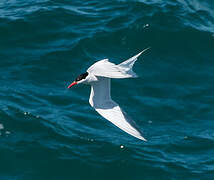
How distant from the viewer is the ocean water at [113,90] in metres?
14.0

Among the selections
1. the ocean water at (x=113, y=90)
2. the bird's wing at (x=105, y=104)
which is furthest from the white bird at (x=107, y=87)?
the ocean water at (x=113, y=90)

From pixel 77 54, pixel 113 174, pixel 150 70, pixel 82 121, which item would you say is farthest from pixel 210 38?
pixel 113 174

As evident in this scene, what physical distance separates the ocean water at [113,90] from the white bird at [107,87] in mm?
1840

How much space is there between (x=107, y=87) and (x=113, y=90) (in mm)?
3388

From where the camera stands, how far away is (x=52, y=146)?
14320 mm

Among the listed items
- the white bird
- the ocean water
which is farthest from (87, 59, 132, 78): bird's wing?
the ocean water

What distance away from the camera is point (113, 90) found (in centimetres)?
1633

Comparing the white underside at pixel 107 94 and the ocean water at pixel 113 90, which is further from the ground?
the white underside at pixel 107 94

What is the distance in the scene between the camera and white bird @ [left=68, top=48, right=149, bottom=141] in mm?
11750

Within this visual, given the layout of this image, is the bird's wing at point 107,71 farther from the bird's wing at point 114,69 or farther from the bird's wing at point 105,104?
the bird's wing at point 105,104

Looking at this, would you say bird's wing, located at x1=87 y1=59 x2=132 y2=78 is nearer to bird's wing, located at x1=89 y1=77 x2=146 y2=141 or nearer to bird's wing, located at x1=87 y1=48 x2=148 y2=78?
bird's wing, located at x1=87 y1=48 x2=148 y2=78

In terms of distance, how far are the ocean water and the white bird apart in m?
1.84

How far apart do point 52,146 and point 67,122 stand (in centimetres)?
112

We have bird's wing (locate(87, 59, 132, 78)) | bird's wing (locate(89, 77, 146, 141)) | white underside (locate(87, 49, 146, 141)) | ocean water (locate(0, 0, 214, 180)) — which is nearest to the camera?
bird's wing (locate(87, 59, 132, 78))
